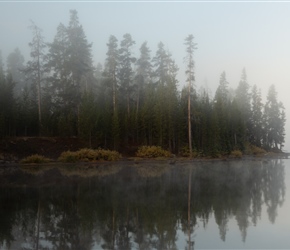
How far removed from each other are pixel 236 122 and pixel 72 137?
26791 mm

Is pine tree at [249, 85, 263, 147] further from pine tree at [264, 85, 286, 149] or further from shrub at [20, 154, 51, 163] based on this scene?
shrub at [20, 154, 51, 163]

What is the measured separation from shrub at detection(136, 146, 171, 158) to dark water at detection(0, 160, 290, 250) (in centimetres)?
2053

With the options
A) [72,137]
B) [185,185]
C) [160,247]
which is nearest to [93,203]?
[160,247]

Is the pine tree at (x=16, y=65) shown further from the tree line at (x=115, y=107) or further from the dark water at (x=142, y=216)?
the dark water at (x=142, y=216)

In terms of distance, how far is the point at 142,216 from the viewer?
10.7 m

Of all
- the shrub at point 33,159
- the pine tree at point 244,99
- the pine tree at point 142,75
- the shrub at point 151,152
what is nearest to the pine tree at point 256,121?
the pine tree at point 244,99

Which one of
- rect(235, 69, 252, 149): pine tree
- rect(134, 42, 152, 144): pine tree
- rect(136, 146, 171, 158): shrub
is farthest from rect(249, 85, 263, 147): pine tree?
rect(136, 146, 171, 158): shrub

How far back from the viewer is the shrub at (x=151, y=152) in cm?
3850

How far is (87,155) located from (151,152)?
26.8 feet

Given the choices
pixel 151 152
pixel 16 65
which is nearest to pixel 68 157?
pixel 151 152

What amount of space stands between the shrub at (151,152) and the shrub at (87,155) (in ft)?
11.3

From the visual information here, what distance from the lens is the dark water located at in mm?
8305

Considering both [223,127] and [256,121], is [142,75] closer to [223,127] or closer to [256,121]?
[223,127]

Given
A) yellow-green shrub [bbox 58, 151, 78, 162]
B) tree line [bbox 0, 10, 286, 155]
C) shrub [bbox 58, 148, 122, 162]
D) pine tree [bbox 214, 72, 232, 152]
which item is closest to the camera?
yellow-green shrub [bbox 58, 151, 78, 162]
